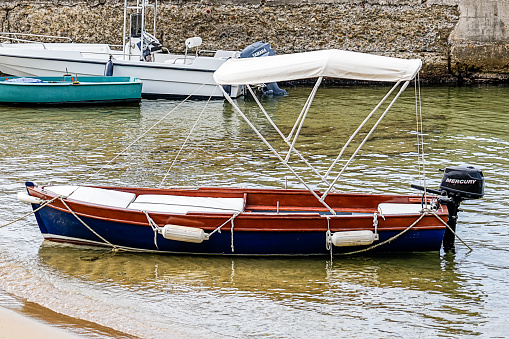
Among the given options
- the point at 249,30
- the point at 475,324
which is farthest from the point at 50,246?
the point at 249,30

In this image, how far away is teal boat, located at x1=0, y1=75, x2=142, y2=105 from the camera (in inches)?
564

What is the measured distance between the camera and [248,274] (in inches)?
237

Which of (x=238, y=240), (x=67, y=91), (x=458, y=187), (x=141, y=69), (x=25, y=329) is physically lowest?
(x=25, y=329)

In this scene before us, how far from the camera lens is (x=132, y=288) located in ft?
18.6

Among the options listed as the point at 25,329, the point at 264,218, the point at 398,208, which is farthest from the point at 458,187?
the point at 25,329

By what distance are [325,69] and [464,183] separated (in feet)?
5.57

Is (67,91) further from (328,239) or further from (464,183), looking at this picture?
(464,183)

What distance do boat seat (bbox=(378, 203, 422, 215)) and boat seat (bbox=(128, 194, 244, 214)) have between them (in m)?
1.35

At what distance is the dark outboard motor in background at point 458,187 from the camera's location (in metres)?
6.38

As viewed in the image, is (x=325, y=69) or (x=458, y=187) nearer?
(x=325, y=69)

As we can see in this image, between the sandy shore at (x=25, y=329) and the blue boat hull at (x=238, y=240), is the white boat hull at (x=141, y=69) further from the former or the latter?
the sandy shore at (x=25, y=329)

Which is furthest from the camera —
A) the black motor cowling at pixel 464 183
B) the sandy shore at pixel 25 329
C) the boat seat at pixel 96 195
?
the boat seat at pixel 96 195

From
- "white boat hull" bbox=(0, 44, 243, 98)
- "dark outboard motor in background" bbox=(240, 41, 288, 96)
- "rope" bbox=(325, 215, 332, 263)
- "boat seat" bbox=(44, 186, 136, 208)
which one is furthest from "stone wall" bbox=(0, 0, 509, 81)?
"rope" bbox=(325, 215, 332, 263)

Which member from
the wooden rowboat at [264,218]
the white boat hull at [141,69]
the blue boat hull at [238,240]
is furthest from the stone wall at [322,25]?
the blue boat hull at [238,240]
